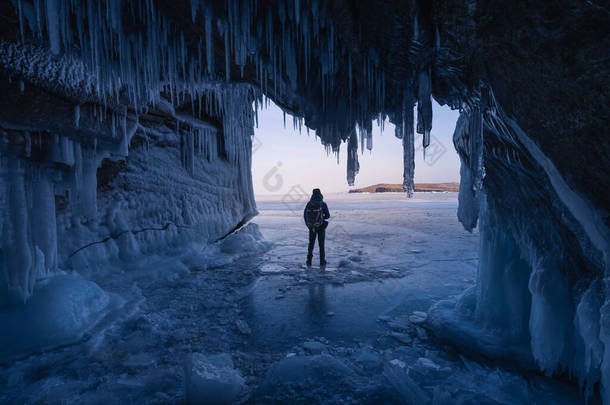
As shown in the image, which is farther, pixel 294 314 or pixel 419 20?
pixel 294 314

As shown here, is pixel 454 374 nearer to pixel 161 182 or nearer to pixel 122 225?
pixel 122 225

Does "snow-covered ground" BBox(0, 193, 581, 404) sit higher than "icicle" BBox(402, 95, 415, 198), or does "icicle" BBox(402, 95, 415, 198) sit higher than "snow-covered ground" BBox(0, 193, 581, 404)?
"icicle" BBox(402, 95, 415, 198)

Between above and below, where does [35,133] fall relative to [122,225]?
above

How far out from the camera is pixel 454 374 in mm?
2312

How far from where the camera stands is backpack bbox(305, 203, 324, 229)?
224 inches

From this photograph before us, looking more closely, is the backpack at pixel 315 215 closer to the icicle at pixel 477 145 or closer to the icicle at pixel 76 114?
the icicle at pixel 477 145

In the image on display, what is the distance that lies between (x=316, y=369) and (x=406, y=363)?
2.87ft

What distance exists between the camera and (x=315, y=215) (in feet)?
18.8

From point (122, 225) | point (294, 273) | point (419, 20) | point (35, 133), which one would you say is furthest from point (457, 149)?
point (122, 225)

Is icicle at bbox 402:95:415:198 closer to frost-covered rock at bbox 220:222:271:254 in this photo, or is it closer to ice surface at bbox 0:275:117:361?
ice surface at bbox 0:275:117:361

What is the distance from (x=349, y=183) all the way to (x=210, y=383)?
13.0 feet

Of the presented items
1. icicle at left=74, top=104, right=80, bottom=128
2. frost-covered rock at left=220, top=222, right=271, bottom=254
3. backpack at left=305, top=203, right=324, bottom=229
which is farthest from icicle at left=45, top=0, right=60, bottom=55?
frost-covered rock at left=220, top=222, right=271, bottom=254

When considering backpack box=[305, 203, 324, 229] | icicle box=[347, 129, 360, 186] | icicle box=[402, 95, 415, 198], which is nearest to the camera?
icicle box=[402, 95, 415, 198]

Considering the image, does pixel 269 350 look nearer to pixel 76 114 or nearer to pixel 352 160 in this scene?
pixel 352 160
